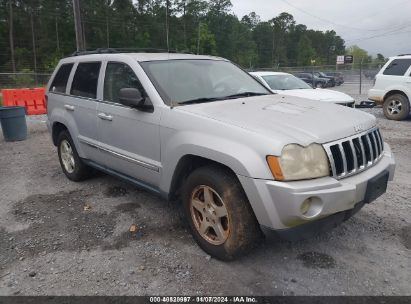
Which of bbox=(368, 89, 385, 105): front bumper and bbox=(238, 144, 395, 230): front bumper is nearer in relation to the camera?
bbox=(238, 144, 395, 230): front bumper

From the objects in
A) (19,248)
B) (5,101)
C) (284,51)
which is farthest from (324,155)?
(284,51)

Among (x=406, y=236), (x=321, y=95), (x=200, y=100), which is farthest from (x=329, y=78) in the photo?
(x=200, y=100)

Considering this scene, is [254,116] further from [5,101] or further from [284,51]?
[284,51]

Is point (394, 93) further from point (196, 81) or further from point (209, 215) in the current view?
point (209, 215)

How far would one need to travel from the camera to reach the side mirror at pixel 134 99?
11.7 feet

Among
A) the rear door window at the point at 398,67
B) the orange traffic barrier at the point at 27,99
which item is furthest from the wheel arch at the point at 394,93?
the orange traffic barrier at the point at 27,99

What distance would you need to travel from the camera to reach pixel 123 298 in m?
2.84

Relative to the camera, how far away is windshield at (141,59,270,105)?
3746mm

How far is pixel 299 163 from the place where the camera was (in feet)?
9.04

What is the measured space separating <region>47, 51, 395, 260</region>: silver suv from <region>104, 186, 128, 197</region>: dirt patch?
467mm

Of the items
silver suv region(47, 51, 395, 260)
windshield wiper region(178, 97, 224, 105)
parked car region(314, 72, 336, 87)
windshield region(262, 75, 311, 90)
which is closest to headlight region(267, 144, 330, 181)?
silver suv region(47, 51, 395, 260)

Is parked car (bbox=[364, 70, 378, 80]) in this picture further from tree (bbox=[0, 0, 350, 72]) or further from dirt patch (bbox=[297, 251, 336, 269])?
dirt patch (bbox=[297, 251, 336, 269])

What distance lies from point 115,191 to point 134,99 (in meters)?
1.93

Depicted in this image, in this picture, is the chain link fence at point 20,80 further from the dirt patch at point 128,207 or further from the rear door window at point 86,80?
the dirt patch at point 128,207
